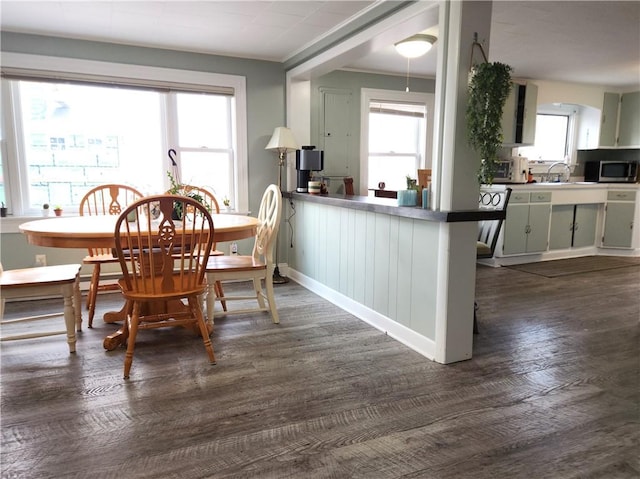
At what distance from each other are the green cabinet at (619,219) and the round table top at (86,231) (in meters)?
4.90

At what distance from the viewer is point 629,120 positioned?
20.1 ft

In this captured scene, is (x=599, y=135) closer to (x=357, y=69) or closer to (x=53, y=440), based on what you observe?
(x=357, y=69)

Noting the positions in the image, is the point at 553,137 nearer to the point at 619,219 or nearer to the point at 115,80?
the point at 619,219

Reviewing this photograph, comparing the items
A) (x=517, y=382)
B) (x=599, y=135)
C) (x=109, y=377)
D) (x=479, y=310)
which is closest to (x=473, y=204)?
(x=517, y=382)

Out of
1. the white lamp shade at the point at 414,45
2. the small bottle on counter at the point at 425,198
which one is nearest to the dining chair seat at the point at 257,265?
the small bottle on counter at the point at 425,198

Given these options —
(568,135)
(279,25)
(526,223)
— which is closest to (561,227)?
(526,223)

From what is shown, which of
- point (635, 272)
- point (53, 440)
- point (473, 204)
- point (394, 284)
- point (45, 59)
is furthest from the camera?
point (635, 272)

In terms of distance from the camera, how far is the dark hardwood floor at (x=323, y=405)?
1680mm

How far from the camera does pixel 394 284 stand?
2938 millimetres

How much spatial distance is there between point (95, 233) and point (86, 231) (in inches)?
3.4

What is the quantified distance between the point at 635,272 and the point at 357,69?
3.66m

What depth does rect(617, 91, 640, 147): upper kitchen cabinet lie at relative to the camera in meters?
6.03

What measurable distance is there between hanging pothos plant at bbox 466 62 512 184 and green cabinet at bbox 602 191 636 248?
4.35m

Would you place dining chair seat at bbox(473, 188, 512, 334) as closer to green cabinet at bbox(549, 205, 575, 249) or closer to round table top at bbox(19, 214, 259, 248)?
green cabinet at bbox(549, 205, 575, 249)
